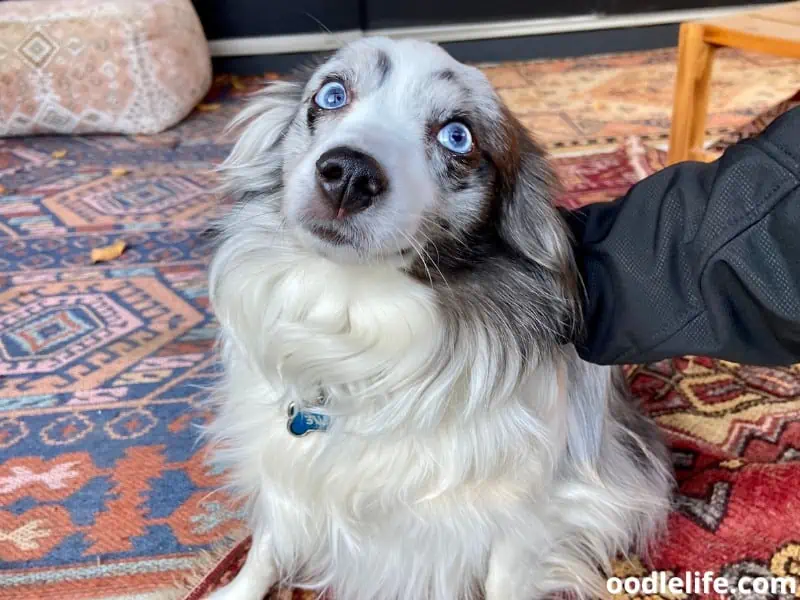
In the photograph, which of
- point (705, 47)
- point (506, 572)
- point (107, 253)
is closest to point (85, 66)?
point (107, 253)

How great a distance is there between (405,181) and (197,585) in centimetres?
87

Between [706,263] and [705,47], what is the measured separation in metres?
1.88

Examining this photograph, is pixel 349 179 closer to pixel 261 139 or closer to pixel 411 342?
pixel 411 342

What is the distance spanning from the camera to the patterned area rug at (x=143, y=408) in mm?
1418

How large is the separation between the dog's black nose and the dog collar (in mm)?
341

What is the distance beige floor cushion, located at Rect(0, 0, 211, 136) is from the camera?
11.7 ft

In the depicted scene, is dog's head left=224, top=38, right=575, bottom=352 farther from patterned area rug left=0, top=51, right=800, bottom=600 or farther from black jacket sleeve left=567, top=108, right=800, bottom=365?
patterned area rug left=0, top=51, right=800, bottom=600

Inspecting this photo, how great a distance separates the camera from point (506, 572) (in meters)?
1.26

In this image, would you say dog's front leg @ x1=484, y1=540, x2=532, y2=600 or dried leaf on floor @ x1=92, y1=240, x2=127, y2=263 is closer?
dog's front leg @ x1=484, y1=540, x2=532, y2=600

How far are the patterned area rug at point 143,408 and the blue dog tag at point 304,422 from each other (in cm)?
40

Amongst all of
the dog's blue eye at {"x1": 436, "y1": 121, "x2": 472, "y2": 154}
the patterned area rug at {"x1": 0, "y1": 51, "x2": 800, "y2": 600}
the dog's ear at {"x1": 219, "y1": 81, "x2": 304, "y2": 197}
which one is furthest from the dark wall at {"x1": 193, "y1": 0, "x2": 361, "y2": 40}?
the dog's blue eye at {"x1": 436, "y1": 121, "x2": 472, "y2": 154}

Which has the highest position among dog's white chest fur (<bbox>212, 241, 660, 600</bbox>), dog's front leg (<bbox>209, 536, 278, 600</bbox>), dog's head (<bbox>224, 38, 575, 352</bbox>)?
dog's head (<bbox>224, 38, 575, 352</bbox>)

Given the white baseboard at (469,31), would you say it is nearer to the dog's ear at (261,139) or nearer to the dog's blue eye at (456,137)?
the dog's ear at (261,139)

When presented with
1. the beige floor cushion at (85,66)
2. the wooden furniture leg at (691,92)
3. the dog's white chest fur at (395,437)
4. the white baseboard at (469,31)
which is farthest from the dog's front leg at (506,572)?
the white baseboard at (469,31)
